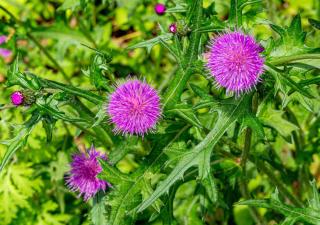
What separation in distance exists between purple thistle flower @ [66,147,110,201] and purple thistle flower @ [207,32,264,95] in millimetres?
908

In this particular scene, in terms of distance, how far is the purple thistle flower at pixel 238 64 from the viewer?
2109mm

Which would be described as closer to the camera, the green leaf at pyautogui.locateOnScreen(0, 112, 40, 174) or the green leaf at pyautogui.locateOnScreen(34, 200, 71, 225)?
the green leaf at pyautogui.locateOnScreen(0, 112, 40, 174)

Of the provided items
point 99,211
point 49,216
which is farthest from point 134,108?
point 49,216

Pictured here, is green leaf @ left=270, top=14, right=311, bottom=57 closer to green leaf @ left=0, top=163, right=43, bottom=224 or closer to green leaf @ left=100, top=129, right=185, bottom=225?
green leaf @ left=100, top=129, right=185, bottom=225

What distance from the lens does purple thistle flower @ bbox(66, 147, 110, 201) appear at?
9.04ft

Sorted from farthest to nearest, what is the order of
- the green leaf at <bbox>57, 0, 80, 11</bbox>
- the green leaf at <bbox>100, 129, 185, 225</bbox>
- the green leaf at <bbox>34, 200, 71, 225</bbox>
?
the green leaf at <bbox>34, 200, 71, 225</bbox> < the green leaf at <bbox>57, 0, 80, 11</bbox> < the green leaf at <bbox>100, 129, 185, 225</bbox>

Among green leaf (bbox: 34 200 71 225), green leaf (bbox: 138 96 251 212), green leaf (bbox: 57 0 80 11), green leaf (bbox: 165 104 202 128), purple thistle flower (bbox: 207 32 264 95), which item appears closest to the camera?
purple thistle flower (bbox: 207 32 264 95)

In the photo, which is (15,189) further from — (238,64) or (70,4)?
(238,64)

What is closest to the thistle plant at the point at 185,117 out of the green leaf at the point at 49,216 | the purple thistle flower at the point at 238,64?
the purple thistle flower at the point at 238,64

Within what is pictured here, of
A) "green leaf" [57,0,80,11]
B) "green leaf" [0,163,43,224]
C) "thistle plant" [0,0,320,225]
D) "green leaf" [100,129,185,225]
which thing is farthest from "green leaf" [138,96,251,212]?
"green leaf" [0,163,43,224]

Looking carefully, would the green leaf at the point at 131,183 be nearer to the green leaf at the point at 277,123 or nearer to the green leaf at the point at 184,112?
the green leaf at the point at 184,112

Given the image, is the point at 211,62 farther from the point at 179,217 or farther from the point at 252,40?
the point at 179,217

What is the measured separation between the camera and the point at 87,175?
109 inches

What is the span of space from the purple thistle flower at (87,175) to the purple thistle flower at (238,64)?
908 mm
